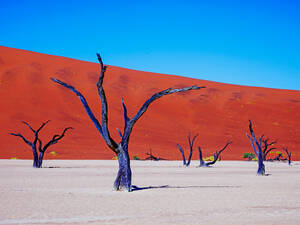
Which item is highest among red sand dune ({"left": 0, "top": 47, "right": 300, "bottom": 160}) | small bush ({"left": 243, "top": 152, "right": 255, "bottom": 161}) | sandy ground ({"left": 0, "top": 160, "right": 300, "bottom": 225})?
red sand dune ({"left": 0, "top": 47, "right": 300, "bottom": 160})

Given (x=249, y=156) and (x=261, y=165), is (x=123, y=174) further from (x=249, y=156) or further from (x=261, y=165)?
(x=249, y=156)

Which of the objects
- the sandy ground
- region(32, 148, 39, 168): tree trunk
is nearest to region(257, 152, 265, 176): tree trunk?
the sandy ground

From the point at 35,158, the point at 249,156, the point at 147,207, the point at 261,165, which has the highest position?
the point at 249,156

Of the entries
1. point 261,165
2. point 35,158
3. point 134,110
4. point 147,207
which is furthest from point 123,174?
point 134,110

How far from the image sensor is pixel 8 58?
69000 millimetres

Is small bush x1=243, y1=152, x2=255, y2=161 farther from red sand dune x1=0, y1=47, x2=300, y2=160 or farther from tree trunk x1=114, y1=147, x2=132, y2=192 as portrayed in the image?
tree trunk x1=114, y1=147, x2=132, y2=192

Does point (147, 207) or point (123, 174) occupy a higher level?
point (123, 174)

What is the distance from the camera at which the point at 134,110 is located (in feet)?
198

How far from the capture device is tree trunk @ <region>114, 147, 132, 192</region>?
11672 mm

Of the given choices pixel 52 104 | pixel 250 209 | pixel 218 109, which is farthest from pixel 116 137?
pixel 250 209

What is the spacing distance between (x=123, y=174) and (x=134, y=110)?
48790 millimetres

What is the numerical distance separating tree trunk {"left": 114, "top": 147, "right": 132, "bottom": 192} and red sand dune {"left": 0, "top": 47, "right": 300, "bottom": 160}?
2666 centimetres

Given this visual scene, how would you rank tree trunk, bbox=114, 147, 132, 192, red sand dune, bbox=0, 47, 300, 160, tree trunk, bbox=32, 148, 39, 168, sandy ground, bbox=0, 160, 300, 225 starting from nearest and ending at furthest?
sandy ground, bbox=0, 160, 300, 225 → tree trunk, bbox=114, 147, 132, 192 → tree trunk, bbox=32, 148, 39, 168 → red sand dune, bbox=0, 47, 300, 160

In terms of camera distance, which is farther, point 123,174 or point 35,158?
point 35,158
